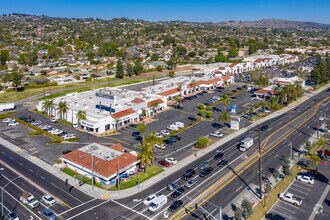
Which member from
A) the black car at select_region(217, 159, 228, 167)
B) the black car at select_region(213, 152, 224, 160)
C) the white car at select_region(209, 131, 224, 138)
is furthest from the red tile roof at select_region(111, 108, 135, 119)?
the black car at select_region(217, 159, 228, 167)

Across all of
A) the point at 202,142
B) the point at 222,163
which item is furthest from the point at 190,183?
the point at 202,142

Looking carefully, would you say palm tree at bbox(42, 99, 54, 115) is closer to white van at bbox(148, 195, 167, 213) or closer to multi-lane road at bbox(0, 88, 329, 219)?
multi-lane road at bbox(0, 88, 329, 219)

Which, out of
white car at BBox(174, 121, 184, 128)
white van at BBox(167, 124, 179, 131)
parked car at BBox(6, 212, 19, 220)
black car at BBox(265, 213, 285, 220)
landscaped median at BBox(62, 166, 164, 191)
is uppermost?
white car at BBox(174, 121, 184, 128)

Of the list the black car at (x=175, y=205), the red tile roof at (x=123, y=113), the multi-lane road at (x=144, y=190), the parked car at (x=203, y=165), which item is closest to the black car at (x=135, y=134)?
the red tile roof at (x=123, y=113)

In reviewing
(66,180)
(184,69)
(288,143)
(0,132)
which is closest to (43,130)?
(0,132)

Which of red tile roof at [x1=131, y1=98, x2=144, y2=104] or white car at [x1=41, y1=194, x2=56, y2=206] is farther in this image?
red tile roof at [x1=131, y1=98, x2=144, y2=104]

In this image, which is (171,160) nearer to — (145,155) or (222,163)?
(145,155)
